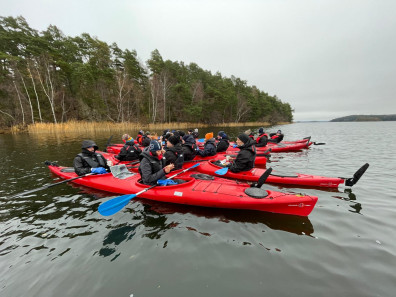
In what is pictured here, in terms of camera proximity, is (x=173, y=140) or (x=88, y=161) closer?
(x=173, y=140)

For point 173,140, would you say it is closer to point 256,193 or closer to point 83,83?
point 256,193

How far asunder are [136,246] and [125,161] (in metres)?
6.26

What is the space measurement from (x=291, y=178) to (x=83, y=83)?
34.8m

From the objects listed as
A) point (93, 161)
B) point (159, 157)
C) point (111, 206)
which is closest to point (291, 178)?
point (159, 157)

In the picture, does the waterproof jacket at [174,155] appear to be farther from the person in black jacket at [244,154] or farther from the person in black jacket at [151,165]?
the person in black jacket at [244,154]

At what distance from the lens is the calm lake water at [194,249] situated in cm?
284

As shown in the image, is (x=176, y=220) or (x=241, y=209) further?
(x=241, y=209)

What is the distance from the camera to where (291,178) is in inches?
262

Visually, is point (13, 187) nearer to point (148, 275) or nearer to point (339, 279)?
point (148, 275)

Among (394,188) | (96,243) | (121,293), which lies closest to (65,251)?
(96,243)

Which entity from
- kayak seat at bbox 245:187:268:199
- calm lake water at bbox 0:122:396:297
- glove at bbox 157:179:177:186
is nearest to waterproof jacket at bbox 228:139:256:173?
kayak seat at bbox 245:187:268:199

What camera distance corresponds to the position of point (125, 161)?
30.6 ft

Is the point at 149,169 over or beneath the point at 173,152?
beneath

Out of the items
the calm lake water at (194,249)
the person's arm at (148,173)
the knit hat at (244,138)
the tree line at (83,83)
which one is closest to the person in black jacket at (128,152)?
the calm lake water at (194,249)
